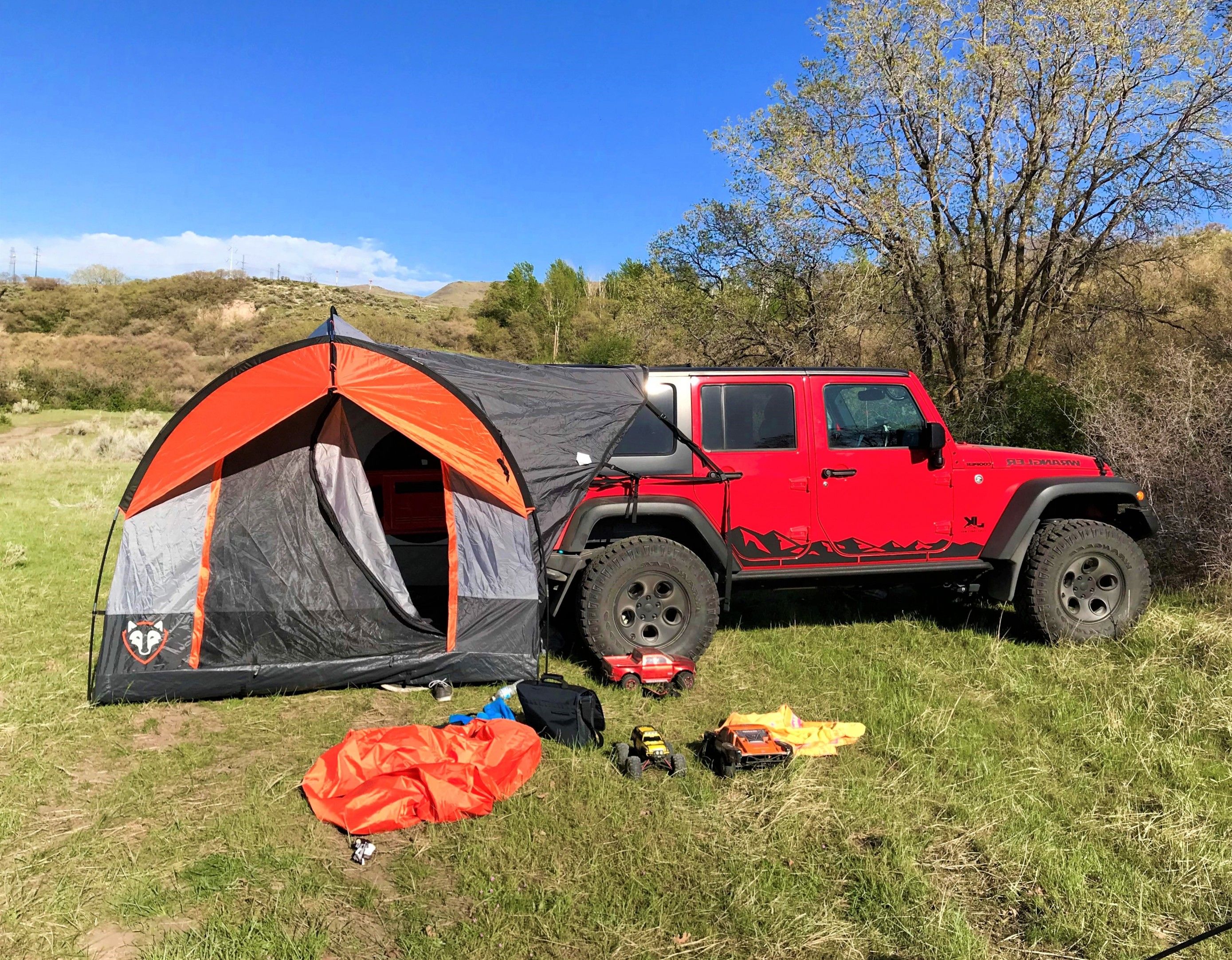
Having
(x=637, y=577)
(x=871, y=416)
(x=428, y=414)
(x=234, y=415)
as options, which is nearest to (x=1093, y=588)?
(x=871, y=416)

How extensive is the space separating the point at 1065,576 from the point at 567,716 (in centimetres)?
390

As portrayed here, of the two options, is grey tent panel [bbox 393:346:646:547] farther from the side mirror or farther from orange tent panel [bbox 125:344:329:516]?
the side mirror

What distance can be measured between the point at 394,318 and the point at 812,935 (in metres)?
61.3

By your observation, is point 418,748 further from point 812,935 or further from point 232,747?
point 812,935

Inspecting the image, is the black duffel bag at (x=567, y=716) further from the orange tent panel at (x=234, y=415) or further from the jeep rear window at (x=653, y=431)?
the orange tent panel at (x=234, y=415)

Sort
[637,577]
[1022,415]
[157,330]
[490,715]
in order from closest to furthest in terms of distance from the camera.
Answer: [490,715], [637,577], [1022,415], [157,330]

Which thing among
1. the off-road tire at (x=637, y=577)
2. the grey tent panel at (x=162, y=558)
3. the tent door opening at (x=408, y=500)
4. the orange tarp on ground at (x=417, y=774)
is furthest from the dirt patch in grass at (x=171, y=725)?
the off-road tire at (x=637, y=577)

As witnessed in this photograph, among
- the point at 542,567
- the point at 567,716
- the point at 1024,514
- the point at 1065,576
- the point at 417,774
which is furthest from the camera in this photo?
the point at 1065,576

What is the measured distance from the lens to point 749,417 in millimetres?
5656

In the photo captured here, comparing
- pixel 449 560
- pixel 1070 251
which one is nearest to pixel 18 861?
pixel 449 560

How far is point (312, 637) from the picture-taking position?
5203 mm

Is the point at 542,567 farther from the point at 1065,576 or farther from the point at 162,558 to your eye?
the point at 1065,576

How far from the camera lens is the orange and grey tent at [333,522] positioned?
4895 mm

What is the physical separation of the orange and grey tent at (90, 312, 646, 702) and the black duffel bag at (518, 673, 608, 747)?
0.77 m
